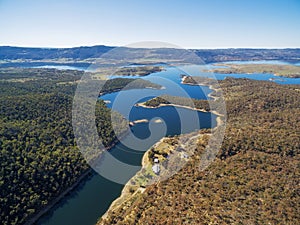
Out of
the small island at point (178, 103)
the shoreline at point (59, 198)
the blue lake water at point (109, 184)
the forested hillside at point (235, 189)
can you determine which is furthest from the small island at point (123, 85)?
the forested hillside at point (235, 189)

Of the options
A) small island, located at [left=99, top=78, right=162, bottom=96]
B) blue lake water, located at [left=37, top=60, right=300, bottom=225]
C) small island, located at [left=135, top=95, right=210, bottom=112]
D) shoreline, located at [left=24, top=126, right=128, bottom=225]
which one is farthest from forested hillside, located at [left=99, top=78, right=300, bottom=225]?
small island, located at [left=99, top=78, right=162, bottom=96]

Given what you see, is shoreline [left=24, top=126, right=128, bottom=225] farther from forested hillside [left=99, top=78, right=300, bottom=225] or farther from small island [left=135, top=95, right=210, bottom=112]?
small island [left=135, top=95, right=210, bottom=112]

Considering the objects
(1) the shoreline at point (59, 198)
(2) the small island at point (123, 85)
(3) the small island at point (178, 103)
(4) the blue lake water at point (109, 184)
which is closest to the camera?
(1) the shoreline at point (59, 198)

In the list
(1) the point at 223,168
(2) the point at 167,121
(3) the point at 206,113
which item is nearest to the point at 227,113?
(3) the point at 206,113

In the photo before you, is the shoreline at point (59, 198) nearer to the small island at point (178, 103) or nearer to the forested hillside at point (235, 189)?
the forested hillside at point (235, 189)

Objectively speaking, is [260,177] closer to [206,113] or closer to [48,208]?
[48,208]

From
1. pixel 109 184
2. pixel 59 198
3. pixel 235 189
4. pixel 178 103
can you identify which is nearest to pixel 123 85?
pixel 178 103

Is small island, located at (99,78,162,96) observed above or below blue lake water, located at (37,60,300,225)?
above

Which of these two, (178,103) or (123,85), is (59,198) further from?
(123,85)

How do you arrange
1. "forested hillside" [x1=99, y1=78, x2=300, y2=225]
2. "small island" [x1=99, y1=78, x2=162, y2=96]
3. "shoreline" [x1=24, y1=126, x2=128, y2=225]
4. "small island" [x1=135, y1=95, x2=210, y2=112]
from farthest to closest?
"small island" [x1=99, y1=78, x2=162, y2=96], "small island" [x1=135, y1=95, x2=210, y2=112], "shoreline" [x1=24, y1=126, x2=128, y2=225], "forested hillside" [x1=99, y1=78, x2=300, y2=225]

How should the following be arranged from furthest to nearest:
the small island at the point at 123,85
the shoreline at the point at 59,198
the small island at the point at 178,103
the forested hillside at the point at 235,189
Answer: the small island at the point at 123,85, the small island at the point at 178,103, the shoreline at the point at 59,198, the forested hillside at the point at 235,189
